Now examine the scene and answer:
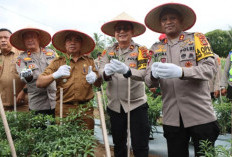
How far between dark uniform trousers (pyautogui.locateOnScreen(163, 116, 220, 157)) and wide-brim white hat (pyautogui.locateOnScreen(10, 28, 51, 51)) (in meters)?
2.08

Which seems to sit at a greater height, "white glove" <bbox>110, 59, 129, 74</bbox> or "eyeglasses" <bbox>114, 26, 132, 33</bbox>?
"eyeglasses" <bbox>114, 26, 132, 33</bbox>

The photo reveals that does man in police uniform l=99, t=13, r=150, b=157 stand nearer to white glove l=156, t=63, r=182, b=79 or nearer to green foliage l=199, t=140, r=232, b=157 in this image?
white glove l=156, t=63, r=182, b=79

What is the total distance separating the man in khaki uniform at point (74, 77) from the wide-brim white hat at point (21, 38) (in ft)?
1.69

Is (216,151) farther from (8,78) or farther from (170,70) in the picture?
(8,78)

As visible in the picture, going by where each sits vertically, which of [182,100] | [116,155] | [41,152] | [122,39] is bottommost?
[116,155]

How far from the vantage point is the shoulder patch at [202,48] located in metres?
1.83

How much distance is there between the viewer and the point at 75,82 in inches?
95.1

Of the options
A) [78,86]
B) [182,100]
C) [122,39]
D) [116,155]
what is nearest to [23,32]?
[78,86]

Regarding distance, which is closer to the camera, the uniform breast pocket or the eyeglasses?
the uniform breast pocket

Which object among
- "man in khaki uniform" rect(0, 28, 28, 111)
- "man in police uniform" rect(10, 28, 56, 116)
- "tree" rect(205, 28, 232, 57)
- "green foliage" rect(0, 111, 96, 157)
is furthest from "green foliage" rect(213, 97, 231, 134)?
"tree" rect(205, 28, 232, 57)

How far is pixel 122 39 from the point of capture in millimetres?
2391

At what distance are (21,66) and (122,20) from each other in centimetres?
142

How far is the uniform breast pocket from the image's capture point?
1.90 meters

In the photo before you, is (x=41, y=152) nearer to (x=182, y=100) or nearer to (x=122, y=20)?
(x=182, y=100)
